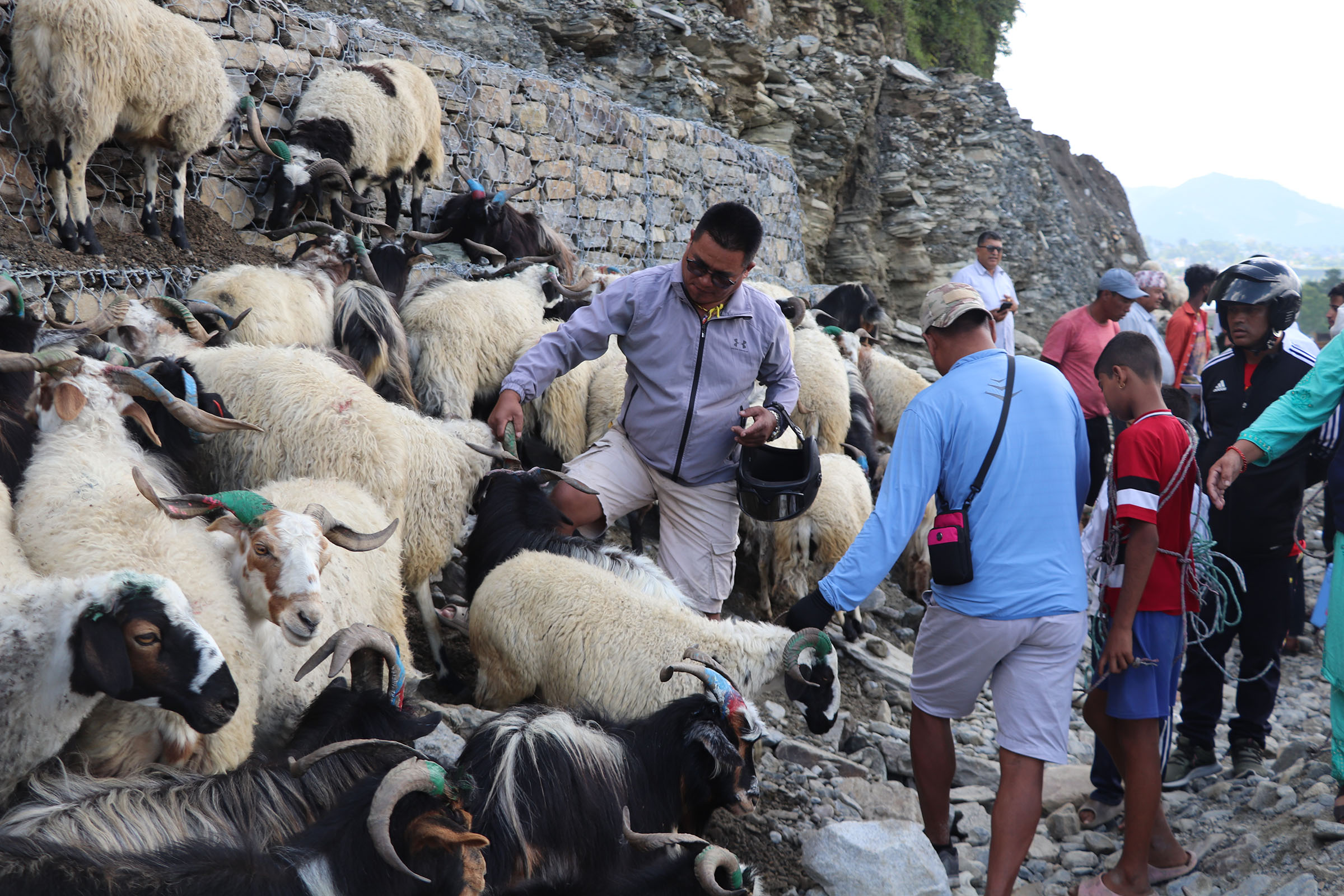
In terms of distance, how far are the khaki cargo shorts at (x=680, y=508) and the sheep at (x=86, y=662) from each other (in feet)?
6.42

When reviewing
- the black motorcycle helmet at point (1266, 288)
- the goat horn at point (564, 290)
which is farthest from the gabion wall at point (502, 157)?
the black motorcycle helmet at point (1266, 288)

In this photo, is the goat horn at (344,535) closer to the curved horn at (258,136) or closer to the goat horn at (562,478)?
the goat horn at (562,478)

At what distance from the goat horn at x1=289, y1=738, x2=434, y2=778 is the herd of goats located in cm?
1

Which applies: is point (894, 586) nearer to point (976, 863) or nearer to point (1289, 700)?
point (1289, 700)

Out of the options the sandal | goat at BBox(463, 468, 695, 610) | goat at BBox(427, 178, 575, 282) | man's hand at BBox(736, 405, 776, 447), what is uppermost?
goat at BBox(427, 178, 575, 282)

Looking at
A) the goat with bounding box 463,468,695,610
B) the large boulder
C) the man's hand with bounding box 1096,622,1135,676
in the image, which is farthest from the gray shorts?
the goat with bounding box 463,468,695,610

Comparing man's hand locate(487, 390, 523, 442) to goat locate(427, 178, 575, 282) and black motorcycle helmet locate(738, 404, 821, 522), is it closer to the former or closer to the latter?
black motorcycle helmet locate(738, 404, 821, 522)

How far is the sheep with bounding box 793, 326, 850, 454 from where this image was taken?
6.26 m

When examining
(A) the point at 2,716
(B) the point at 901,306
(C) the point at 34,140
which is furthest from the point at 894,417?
(B) the point at 901,306

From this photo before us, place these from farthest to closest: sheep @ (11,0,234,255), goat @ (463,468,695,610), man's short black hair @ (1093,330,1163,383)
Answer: sheep @ (11,0,234,255)
goat @ (463,468,695,610)
man's short black hair @ (1093,330,1163,383)

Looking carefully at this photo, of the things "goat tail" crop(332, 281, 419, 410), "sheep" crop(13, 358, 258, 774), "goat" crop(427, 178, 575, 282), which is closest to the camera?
"sheep" crop(13, 358, 258, 774)

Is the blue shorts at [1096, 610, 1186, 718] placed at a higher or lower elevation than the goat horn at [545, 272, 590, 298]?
lower

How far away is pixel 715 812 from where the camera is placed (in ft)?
10.9

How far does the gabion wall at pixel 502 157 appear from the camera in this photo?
5727 millimetres
